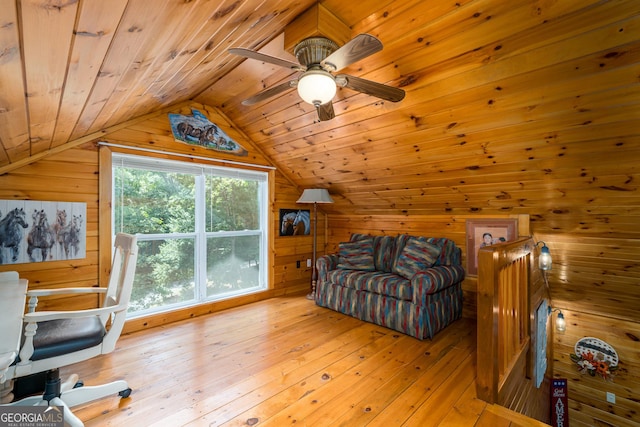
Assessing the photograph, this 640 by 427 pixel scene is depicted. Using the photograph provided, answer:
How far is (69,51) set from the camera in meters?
1.06

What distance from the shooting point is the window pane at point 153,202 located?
9.82 ft

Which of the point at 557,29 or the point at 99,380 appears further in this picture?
the point at 99,380

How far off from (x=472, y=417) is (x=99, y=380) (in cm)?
260

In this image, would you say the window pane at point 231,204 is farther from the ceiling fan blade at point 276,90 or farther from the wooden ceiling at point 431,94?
the ceiling fan blade at point 276,90

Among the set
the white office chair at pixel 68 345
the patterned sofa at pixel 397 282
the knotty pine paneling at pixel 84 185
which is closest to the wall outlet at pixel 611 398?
the patterned sofa at pixel 397 282

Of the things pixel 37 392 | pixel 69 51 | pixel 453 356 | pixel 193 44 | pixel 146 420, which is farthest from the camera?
pixel 453 356

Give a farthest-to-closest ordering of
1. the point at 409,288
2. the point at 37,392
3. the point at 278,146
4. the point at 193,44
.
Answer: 1. the point at 278,146
2. the point at 409,288
3. the point at 37,392
4. the point at 193,44

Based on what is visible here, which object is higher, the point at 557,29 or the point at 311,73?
the point at 557,29

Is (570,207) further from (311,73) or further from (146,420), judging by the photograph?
(146,420)

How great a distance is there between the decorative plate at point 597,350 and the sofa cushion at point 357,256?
244 centimetres

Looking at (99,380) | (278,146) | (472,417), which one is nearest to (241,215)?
(278,146)

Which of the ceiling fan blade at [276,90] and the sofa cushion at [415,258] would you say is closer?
the ceiling fan blade at [276,90]

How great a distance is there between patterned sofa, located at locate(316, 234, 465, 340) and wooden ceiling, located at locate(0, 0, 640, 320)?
691mm

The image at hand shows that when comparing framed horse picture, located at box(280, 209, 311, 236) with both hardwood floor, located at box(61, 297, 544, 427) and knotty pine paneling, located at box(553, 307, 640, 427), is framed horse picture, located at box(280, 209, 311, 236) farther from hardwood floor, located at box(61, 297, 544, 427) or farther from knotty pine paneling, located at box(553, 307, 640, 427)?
knotty pine paneling, located at box(553, 307, 640, 427)
